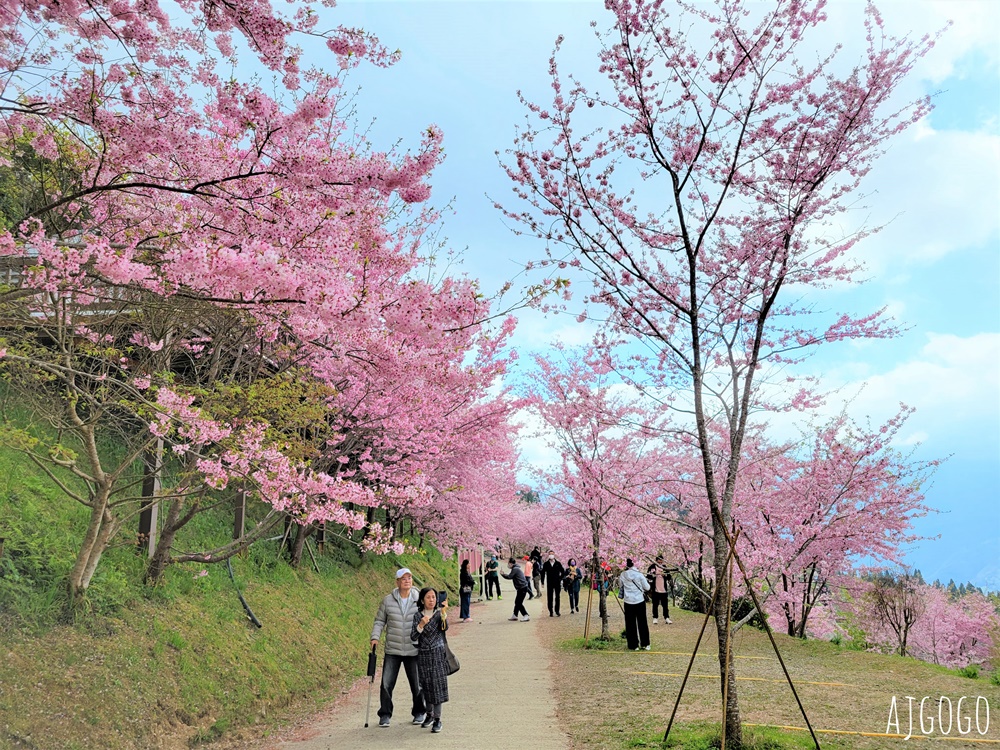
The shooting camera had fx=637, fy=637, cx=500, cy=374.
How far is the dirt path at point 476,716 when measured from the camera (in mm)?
6492

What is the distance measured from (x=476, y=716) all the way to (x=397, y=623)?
149cm

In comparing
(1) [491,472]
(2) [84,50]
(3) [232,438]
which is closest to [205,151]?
(2) [84,50]

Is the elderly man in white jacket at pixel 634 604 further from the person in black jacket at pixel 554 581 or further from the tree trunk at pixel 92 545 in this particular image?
the tree trunk at pixel 92 545

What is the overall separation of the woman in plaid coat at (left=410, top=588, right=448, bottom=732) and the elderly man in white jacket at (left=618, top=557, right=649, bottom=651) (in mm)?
5764

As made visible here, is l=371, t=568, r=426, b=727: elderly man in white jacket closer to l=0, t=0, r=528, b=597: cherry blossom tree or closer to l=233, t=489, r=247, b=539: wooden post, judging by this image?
l=0, t=0, r=528, b=597: cherry blossom tree

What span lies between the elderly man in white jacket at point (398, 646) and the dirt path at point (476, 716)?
0.21m

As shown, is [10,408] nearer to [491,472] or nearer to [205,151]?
[205,151]

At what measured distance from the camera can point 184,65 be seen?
471 centimetres

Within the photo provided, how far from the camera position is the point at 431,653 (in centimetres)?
718

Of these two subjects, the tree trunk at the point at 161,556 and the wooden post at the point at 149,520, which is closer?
the tree trunk at the point at 161,556

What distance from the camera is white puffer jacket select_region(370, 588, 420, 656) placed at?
731 centimetres

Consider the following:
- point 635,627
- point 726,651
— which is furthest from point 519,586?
point 726,651

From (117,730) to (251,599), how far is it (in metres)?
4.64

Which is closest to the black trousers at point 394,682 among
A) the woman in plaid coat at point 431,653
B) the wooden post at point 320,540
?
the woman in plaid coat at point 431,653
